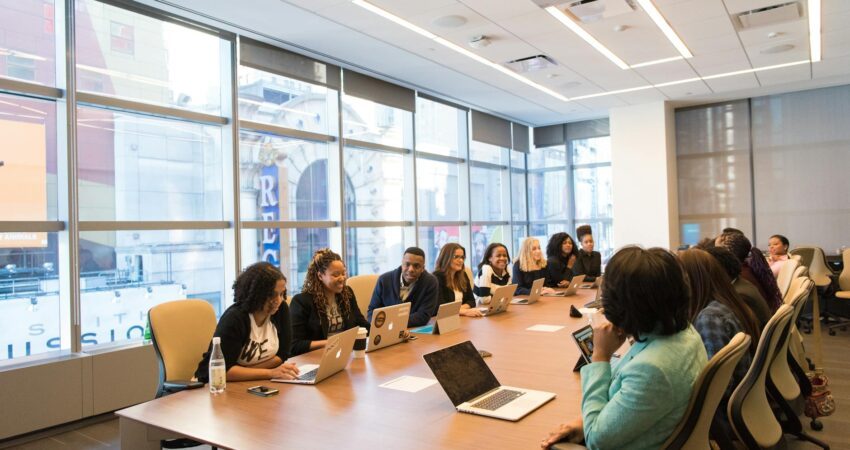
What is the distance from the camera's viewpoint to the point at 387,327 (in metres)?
3.20

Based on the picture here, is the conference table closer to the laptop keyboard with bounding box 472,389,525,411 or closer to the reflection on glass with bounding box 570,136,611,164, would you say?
the laptop keyboard with bounding box 472,389,525,411

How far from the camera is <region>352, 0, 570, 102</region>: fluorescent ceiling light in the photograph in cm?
471

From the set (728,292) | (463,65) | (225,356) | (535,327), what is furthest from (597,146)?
(225,356)

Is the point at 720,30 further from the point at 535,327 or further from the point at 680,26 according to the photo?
the point at 535,327

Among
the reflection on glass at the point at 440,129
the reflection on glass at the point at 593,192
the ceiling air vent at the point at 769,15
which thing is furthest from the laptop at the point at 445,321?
the reflection on glass at the point at 593,192

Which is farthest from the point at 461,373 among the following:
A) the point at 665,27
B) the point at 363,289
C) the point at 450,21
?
the point at 665,27

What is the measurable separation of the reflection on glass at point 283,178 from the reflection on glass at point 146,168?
28 centimetres

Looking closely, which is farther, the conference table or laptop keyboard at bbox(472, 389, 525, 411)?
laptop keyboard at bbox(472, 389, 525, 411)

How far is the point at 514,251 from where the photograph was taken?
1014cm

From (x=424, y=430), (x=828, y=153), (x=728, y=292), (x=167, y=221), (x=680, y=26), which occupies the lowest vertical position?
(x=424, y=430)

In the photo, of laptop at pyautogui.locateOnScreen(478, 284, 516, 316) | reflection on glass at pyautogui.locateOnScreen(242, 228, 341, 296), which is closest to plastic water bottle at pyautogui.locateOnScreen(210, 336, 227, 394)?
laptop at pyautogui.locateOnScreen(478, 284, 516, 316)

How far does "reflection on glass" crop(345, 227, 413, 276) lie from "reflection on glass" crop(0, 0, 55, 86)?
332 cm

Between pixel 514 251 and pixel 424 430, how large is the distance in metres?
8.37

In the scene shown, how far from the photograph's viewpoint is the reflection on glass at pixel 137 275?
14.9 feet
